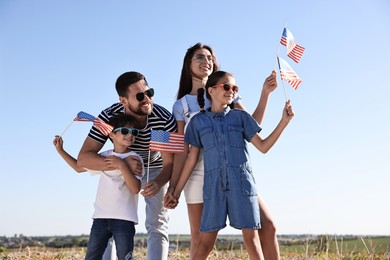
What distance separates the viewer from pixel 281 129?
17.2ft

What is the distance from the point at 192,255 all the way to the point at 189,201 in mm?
577

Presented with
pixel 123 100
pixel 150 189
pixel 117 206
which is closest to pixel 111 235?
pixel 117 206

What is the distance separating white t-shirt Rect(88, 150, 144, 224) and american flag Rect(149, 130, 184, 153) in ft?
1.22

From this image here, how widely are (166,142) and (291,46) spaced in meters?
2.43

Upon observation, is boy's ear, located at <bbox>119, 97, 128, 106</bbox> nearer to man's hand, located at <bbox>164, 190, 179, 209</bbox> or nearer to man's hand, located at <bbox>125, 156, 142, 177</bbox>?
man's hand, located at <bbox>125, 156, 142, 177</bbox>

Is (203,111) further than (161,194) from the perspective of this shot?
No

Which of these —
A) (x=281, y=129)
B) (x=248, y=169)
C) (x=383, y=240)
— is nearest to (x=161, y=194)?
(x=248, y=169)

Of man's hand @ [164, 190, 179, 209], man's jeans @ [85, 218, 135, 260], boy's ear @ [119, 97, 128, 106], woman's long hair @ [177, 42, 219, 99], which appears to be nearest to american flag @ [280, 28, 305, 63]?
woman's long hair @ [177, 42, 219, 99]

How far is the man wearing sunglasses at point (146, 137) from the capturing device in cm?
582

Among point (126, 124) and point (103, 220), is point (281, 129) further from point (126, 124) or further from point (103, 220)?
point (103, 220)

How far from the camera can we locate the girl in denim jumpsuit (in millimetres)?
5020

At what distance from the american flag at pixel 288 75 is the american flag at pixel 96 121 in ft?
7.08

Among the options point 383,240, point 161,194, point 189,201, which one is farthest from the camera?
point 383,240

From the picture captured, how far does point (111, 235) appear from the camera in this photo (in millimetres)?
5324
